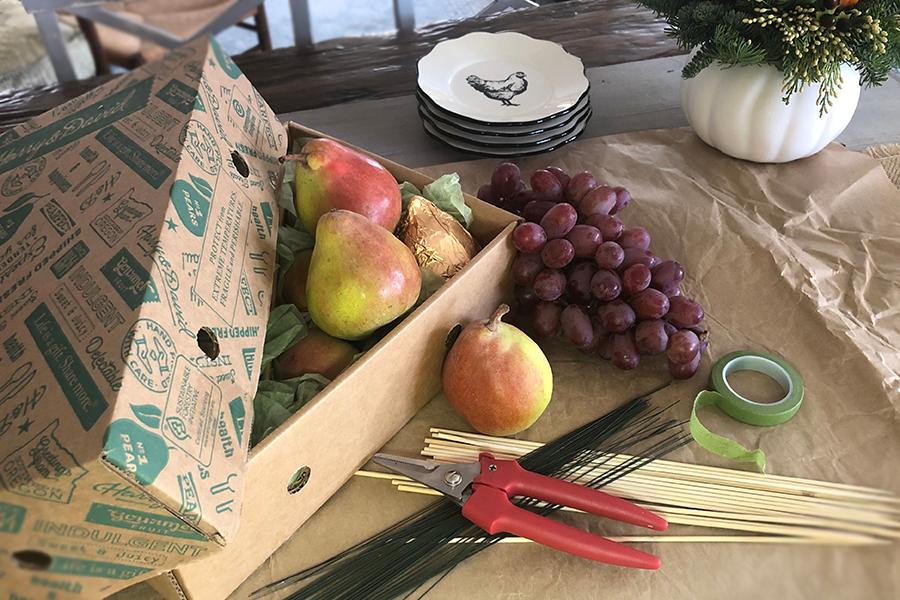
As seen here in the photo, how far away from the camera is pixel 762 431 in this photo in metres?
0.65

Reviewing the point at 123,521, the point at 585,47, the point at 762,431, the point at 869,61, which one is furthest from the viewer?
the point at 585,47

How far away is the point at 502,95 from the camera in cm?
95

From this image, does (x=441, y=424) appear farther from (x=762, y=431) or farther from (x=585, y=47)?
(x=585, y=47)

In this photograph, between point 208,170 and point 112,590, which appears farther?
point 208,170

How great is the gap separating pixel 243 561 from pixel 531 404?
247 millimetres

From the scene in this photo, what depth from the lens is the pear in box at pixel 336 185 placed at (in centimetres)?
64

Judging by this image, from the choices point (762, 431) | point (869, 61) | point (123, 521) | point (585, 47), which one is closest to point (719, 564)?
point (762, 431)

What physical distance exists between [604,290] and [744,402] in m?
0.15

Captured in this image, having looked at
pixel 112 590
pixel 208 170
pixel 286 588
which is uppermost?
pixel 208 170

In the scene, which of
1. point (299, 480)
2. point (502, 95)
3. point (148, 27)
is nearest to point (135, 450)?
point (299, 480)

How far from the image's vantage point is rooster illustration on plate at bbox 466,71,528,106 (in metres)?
0.95

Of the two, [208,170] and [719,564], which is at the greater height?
[208,170]

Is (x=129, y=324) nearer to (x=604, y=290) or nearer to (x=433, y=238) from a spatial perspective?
(x=433, y=238)

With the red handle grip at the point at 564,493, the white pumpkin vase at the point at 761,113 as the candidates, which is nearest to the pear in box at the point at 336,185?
the red handle grip at the point at 564,493
